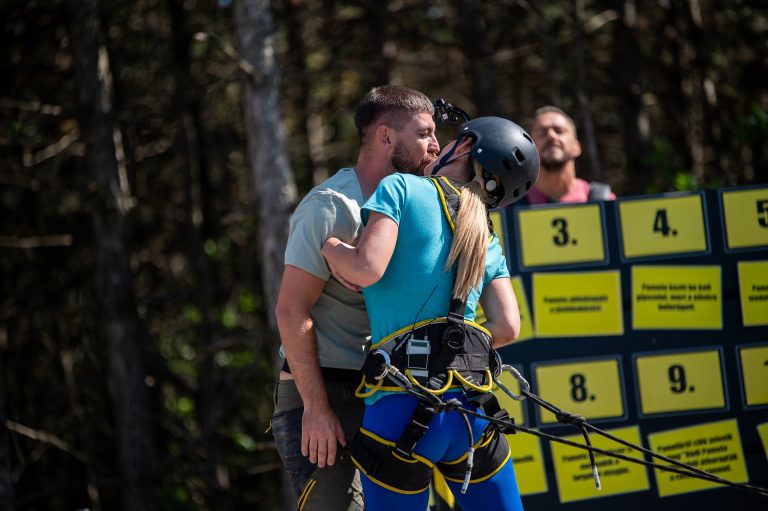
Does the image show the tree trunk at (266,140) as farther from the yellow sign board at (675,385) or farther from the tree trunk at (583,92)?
the yellow sign board at (675,385)

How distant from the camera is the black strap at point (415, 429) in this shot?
2742 mm

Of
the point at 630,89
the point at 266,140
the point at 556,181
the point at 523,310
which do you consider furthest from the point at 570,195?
the point at 630,89

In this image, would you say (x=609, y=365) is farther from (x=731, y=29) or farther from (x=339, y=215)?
(x=731, y=29)

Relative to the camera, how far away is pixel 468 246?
282 cm

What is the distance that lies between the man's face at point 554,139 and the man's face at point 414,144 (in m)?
2.15

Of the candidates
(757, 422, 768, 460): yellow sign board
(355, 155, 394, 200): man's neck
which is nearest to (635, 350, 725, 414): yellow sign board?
(757, 422, 768, 460): yellow sign board

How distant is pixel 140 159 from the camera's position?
1027cm

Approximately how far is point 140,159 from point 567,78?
5105mm

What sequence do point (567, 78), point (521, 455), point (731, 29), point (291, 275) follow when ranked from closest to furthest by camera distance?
point (291, 275) < point (521, 455) < point (731, 29) < point (567, 78)

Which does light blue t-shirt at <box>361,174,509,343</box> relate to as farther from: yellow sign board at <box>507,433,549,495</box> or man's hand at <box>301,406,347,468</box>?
yellow sign board at <box>507,433,549,495</box>

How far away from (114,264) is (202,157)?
306 cm

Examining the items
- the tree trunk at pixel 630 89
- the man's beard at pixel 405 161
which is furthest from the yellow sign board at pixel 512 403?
the tree trunk at pixel 630 89

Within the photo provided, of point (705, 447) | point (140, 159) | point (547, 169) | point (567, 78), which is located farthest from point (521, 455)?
point (140, 159)

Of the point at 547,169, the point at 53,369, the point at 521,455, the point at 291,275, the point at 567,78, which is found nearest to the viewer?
the point at 291,275
